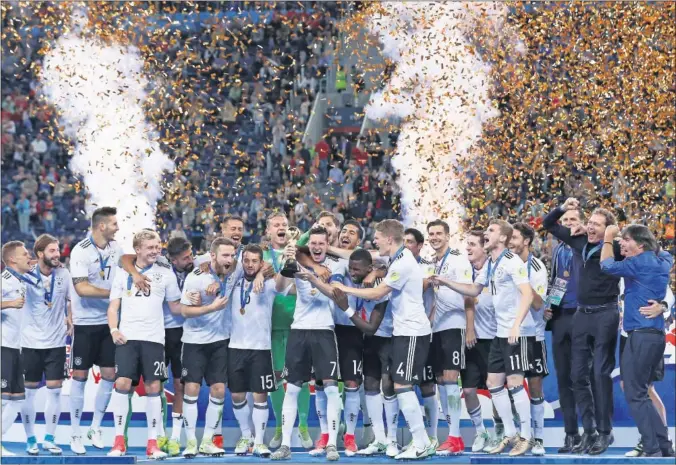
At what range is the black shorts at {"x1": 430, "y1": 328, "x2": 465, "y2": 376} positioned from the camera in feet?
37.3

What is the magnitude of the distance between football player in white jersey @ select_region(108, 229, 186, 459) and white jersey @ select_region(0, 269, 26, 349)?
116 centimetres

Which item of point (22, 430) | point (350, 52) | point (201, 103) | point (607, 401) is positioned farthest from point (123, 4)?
point (607, 401)

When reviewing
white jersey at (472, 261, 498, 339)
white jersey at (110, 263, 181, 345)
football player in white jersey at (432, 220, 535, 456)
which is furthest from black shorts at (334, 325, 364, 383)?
white jersey at (110, 263, 181, 345)

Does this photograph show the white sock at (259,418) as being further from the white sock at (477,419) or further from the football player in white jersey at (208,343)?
the white sock at (477,419)

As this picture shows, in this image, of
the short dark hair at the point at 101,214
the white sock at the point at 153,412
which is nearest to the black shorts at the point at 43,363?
the white sock at the point at 153,412

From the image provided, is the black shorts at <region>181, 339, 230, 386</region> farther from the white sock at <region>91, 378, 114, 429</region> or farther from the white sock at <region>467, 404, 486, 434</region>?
the white sock at <region>467, 404, 486, 434</region>

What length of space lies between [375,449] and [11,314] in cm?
402

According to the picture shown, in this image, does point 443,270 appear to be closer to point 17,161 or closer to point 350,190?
point 350,190

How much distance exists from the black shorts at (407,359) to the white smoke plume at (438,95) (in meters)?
8.49

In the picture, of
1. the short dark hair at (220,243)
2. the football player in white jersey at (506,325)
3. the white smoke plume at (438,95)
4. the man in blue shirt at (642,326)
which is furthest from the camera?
the white smoke plume at (438,95)

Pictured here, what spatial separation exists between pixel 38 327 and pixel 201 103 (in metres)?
14.6

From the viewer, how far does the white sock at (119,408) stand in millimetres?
11039

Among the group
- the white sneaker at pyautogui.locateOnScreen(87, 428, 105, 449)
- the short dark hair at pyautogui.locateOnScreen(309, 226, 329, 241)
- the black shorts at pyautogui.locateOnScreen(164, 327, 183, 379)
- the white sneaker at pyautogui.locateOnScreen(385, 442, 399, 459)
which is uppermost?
the short dark hair at pyautogui.locateOnScreen(309, 226, 329, 241)

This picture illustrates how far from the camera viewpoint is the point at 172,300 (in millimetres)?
11312
